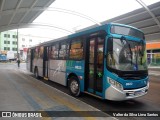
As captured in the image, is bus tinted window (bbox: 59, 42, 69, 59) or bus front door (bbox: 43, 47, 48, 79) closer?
bus tinted window (bbox: 59, 42, 69, 59)

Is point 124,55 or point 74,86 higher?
point 124,55

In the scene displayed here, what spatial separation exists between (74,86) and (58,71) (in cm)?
242

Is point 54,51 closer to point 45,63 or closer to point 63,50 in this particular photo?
point 63,50

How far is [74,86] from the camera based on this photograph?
9297 mm

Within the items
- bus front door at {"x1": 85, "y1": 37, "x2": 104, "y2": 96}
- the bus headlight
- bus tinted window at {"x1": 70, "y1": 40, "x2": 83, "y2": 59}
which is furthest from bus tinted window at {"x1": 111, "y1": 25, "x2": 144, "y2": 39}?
bus tinted window at {"x1": 70, "y1": 40, "x2": 83, "y2": 59}

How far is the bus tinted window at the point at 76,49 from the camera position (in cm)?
885

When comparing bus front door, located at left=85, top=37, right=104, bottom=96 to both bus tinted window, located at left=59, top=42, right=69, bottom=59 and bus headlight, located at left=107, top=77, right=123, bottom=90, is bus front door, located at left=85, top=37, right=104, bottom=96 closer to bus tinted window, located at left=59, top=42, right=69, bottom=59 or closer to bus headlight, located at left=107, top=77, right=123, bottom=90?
bus headlight, located at left=107, top=77, right=123, bottom=90

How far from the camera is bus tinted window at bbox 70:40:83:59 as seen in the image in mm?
8852

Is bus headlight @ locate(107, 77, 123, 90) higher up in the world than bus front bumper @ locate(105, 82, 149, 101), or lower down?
higher up

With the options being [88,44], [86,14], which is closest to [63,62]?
[88,44]

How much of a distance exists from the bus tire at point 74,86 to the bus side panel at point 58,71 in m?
0.81

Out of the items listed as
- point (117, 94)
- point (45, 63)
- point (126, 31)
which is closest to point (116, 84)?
point (117, 94)

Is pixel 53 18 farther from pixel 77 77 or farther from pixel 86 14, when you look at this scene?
pixel 77 77

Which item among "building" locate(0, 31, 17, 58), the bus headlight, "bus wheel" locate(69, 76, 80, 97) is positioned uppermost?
"building" locate(0, 31, 17, 58)
